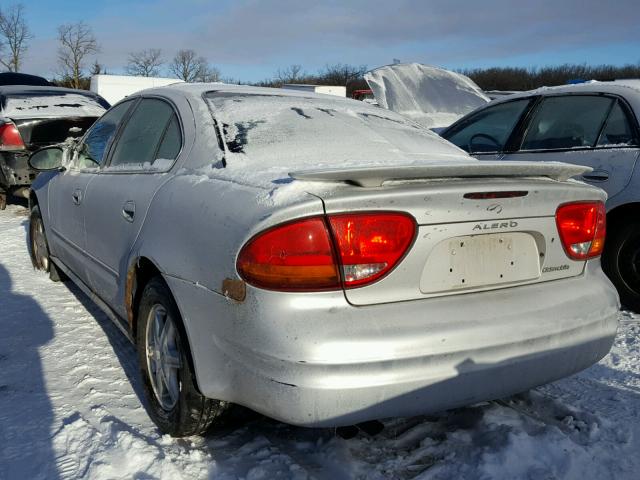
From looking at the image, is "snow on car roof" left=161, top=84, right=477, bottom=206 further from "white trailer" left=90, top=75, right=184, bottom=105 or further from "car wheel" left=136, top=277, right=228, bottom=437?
"white trailer" left=90, top=75, right=184, bottom=105

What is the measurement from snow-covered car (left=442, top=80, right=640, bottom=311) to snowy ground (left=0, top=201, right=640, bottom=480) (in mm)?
1055

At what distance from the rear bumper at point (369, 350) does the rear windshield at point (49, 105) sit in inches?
264

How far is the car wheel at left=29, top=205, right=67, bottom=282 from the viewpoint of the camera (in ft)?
15.8

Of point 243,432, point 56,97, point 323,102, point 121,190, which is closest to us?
point 243,432

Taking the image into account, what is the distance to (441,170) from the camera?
192cm

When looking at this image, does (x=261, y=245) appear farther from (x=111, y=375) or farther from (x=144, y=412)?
(x=111, y=375)

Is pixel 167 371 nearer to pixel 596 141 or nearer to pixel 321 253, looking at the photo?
pixel 321 253

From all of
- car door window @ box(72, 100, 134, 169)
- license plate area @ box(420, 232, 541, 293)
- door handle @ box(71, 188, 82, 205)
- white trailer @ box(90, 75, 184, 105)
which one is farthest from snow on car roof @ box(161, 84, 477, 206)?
white trailer @ box(90, 75, 184, 105)

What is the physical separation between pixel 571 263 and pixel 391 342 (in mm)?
928

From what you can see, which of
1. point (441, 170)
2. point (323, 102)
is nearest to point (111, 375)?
point (323, 102)

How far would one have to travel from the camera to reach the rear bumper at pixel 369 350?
1778 mm

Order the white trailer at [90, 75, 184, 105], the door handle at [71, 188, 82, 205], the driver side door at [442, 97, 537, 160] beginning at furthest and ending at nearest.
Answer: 1. the white trailer at [90, 75, 184, 105]
2. the driver side door at [442, 97, 537, 160]
3. the door handle at [71, 188, 82, 205]

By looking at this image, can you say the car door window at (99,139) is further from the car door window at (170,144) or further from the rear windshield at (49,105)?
the rear windshield at (49,105)

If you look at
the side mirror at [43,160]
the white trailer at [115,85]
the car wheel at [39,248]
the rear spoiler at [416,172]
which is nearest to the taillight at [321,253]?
the rear spoiler at [416,172]
